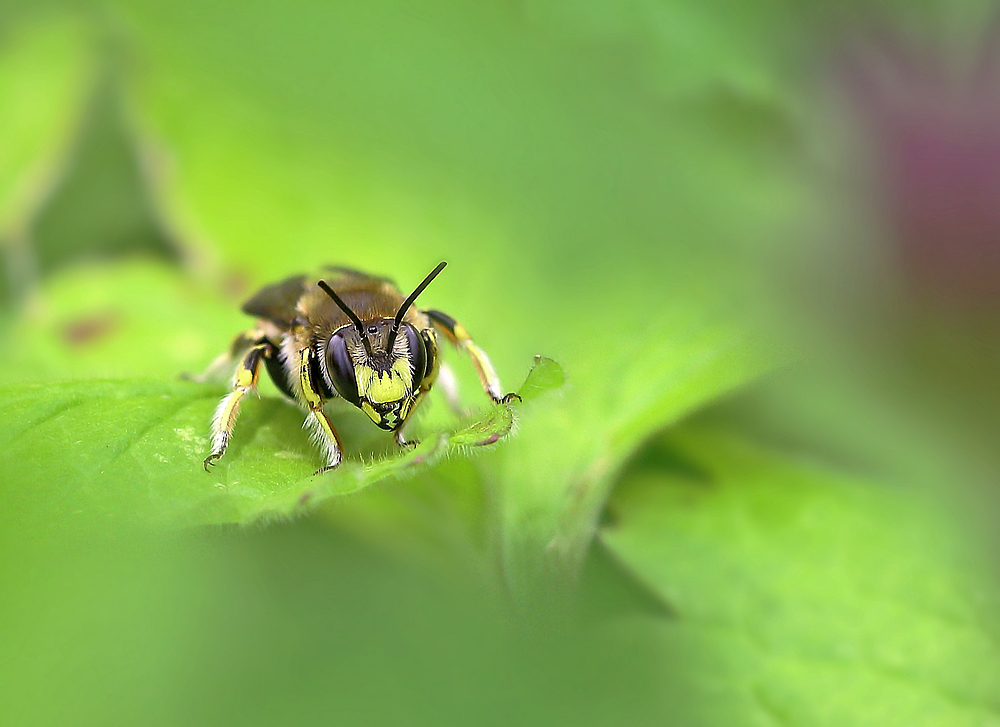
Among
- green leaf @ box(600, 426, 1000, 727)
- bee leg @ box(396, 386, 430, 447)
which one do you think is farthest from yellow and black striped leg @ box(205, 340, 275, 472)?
green leaf @ box(600, 426, 1000, 727)

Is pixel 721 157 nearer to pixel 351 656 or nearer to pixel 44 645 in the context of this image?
pixel 351 656

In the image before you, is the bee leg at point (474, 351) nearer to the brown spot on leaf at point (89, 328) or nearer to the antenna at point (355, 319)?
the antenna at point (355, 319)

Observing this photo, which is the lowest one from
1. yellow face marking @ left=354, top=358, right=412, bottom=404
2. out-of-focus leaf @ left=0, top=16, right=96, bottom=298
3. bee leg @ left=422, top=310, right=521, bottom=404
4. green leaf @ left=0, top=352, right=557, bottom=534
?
green leaf @ left=0, top=352, right=557, bottom=534

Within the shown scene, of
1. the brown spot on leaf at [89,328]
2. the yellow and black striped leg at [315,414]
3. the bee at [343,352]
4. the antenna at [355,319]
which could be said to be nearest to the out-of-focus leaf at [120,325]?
the brown spot on leaf at [89,328]

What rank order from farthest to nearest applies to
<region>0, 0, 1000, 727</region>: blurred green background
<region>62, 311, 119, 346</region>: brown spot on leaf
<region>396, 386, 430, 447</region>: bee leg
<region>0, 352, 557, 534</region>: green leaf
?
<region>62, 311, 119, 346</region>: brown spot on leaf → <region>396, 386, 430, 447</region>: bee leg → <region>0, 0, 1000, 727</region>: blurred green background → <region>0, 352, 557, 534</region>: green leaf

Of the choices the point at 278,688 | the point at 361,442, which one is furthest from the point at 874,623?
the point at 278,688

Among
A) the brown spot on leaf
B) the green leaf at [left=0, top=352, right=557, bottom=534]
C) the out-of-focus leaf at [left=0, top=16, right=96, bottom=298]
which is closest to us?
the green leaf at [left=0, top=352, right=557, bottom=534]

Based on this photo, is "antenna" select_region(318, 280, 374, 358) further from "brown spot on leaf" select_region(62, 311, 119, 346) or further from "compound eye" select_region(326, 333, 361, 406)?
"brown spot on leaf" select_region(62, 311, 119, 346)

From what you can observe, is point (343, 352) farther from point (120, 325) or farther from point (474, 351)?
point (120, 325)
